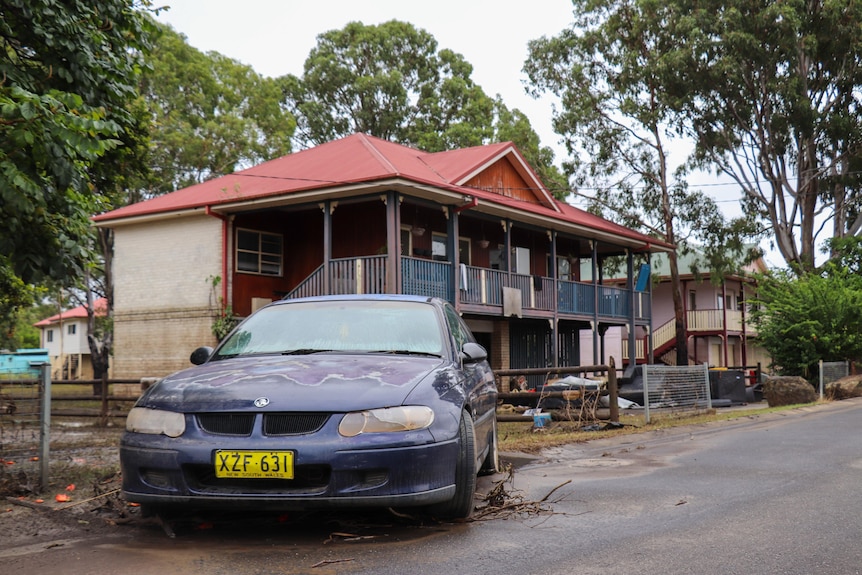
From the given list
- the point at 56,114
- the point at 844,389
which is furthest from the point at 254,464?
the point at 844,389

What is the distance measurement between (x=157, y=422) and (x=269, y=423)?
2.33ft

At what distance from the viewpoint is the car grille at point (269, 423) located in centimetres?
500

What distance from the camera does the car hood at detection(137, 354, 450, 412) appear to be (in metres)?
5.10

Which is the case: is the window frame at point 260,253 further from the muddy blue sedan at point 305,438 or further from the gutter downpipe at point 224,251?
the muddy blue sedan at point 305,438

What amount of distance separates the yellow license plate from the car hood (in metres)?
0.27

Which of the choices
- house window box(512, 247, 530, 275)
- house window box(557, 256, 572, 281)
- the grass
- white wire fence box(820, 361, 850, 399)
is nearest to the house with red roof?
house window box(512, 247, 530, 275)

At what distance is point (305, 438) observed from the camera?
493cm

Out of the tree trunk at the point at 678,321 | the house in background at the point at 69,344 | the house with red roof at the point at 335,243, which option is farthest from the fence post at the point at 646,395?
the house in background at the point at 69,344

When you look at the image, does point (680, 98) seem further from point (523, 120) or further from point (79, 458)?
point (79, 458)

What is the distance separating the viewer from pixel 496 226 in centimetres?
2705

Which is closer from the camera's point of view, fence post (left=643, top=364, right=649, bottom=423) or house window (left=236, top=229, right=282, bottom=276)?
fence post (left=643, top=364, right=649, bottom=423)

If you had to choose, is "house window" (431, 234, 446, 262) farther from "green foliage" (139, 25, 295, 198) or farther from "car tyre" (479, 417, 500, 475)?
"car tyre" (479, 417, 500, 475)

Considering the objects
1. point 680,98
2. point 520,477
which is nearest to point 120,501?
point 520,477

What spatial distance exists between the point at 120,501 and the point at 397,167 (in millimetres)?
16294
